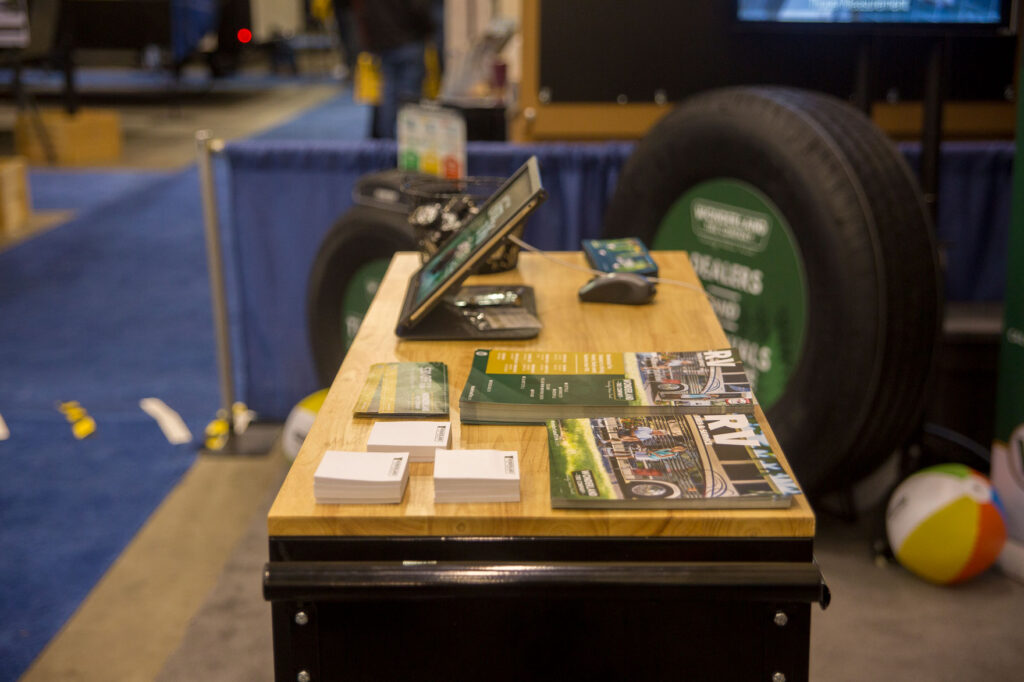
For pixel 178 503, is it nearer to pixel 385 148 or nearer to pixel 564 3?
pixel 385 148

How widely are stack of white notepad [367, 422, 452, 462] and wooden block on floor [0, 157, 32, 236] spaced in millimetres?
5392

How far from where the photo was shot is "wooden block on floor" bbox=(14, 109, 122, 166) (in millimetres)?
8117

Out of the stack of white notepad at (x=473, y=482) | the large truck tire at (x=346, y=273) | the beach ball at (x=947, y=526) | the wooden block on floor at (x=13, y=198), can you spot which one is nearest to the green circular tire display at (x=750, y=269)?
the beach ball at (x=947, y=526)

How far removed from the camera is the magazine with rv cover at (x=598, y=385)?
142 cm

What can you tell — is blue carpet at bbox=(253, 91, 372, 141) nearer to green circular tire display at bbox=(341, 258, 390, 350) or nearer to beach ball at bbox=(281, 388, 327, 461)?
green circular tire display at bbox=(341, 258, 390, 350)

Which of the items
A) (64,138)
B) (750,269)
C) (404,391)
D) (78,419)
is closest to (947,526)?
(750,269)

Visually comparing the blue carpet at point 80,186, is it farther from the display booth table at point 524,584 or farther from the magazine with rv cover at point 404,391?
the display booth table at point 524,584


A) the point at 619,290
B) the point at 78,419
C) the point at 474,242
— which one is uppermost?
the point at 474,242

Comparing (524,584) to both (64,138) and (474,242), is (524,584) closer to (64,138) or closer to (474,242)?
(474,242)

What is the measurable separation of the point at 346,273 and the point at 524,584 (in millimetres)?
2129

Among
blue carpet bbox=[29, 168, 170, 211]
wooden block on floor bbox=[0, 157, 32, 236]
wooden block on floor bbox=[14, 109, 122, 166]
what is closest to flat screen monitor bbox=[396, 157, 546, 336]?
wooden block on floor bbox=[0, 157, 32, 236]

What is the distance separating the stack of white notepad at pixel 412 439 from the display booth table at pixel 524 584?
0.02m

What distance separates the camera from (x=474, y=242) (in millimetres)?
1668

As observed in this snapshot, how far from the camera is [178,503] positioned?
3.02 m
